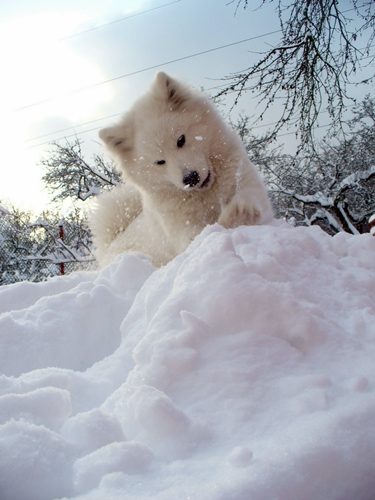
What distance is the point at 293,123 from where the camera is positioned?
496 centimetres

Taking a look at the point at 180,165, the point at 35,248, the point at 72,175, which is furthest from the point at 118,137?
the point at 35,248

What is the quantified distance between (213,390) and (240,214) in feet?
6.18

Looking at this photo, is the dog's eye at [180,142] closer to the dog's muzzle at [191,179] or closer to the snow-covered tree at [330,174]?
the dog's muzzle at [191,179]

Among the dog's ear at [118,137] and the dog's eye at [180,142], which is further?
the dog's ear at [118,137]

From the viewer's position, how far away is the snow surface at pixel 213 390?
641mm

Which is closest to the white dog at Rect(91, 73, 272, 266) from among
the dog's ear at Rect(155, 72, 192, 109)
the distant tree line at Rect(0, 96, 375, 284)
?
the dog's ear at Rect(155, 72, 192, 109)

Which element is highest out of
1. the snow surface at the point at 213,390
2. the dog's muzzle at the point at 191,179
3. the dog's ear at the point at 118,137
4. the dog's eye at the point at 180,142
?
the dog's ear at the point at 118,137

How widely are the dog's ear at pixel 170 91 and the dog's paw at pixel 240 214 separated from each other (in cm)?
118

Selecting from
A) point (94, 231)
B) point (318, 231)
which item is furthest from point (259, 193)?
point (94, 231)

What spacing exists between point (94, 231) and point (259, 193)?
2193 millimetres

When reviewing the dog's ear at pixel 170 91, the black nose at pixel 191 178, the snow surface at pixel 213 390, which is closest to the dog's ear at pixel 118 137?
the dog's ear at pixel 170 91

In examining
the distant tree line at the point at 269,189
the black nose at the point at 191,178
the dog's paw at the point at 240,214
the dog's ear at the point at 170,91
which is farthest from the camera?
→ the distant tree line at the point at 269,189

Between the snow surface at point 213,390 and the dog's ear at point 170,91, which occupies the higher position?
the dog's ear at point 170,91

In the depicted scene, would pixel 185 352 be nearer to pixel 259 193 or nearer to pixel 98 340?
pixel 98 340
